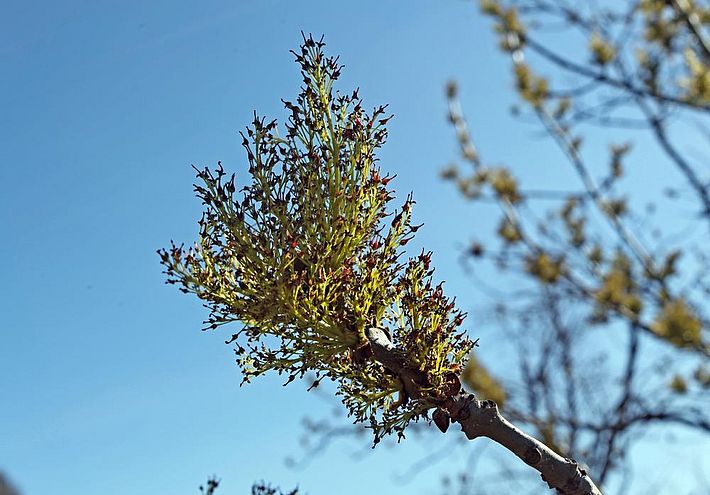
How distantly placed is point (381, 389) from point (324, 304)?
12.2 inches

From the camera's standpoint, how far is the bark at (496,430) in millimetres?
2008

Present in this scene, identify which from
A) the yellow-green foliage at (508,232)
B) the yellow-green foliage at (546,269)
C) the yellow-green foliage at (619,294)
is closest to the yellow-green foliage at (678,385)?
Result: the yellow-green foliage at (619,294)

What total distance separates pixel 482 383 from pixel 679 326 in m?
2.56

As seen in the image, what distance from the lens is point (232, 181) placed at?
2.13m

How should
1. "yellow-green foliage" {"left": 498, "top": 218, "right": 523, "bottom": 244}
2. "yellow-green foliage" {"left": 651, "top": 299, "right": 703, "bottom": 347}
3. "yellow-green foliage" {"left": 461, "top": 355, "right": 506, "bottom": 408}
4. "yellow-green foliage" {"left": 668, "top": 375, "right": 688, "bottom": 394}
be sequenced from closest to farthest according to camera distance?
"yellow-green foliage" {"left": 651, "top": 299, "right": 703, "bottom": 347}
"yellow-green foliage" {"left": 668, "top": 375, "right": 688, "bottom": 394}
"yellow-green foliage" {"left": 461, "top": 355, "right": 506, "bottom": 408}
"yellow-green foliage" {"left": 498, "top": 218, "right": 523, "bottom": 244}

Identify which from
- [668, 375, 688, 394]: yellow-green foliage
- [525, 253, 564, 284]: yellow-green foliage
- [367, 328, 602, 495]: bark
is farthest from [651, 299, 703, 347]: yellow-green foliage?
[367, 328, 602, 495]: bark

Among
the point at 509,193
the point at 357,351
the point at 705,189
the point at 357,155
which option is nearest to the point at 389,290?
the point at 357,351

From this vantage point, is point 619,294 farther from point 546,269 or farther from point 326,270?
point 326,270

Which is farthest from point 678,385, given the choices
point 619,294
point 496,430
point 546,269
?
point 496,430

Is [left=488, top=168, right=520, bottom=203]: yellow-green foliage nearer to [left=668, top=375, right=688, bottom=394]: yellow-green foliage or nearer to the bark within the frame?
[left=668, top=375, right=688, bottom=394]: yellow-green foliage

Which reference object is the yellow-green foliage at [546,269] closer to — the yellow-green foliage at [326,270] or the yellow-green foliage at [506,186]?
the yellow-green foliage at [506,186]

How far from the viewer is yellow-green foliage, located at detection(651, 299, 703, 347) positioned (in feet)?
18.0

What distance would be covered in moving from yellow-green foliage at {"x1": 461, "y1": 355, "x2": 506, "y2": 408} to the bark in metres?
5.60

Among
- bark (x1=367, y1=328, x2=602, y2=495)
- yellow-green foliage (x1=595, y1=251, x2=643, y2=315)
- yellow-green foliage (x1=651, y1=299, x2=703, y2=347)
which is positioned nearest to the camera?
bark (x1=367, y1=328, x2=602, y2=495)
